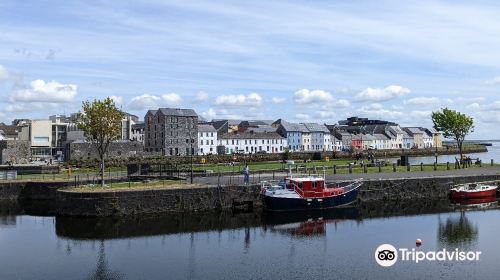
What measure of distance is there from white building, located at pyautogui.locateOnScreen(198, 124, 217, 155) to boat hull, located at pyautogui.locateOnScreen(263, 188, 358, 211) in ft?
297

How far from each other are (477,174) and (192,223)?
119 feet

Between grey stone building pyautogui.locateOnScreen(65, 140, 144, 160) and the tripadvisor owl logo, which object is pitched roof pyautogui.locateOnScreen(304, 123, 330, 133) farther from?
the tripadvisor owl logo

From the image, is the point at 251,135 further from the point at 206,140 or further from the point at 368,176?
the point at 368,176

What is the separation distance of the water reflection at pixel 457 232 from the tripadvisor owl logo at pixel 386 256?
4.89 meters

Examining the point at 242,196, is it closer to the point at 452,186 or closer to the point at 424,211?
the point at 424,211

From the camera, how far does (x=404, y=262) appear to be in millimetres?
30828

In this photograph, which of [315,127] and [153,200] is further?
[315,127]

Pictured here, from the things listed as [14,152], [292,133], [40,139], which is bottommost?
[14,152]

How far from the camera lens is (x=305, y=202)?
160ft

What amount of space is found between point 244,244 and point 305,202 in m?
13.7

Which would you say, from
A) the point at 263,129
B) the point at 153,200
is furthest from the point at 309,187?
the point at 263,129

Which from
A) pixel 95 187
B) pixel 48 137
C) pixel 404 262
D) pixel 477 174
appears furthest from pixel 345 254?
pixel 48 137

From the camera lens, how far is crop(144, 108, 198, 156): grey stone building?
132000 millimetres
